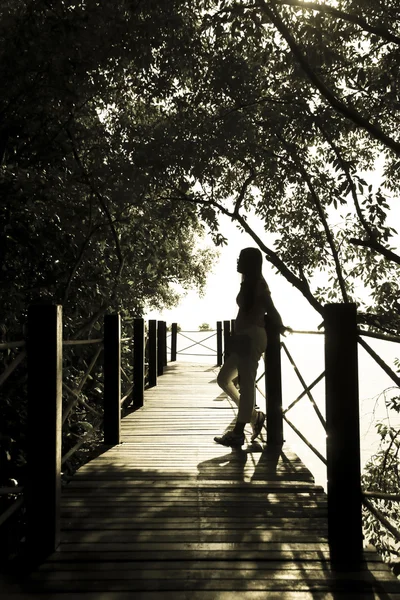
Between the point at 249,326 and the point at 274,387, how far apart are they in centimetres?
73

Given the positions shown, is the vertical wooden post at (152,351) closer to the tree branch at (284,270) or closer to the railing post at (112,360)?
the tree branch at (284,270)

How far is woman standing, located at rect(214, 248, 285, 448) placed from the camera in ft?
19.2

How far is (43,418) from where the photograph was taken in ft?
10.8

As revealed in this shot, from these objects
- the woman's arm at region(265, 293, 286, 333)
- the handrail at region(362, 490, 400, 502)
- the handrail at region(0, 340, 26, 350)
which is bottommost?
the handrail at region(362, 490, 400, 502)

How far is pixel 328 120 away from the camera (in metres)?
9.33

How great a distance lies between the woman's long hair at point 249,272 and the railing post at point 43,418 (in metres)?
2.80

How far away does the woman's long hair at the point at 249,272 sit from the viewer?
19.2 feet

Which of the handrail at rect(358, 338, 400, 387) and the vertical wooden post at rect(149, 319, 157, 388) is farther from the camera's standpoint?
the vertical wooden post at rect(149, 319, 157, 388)

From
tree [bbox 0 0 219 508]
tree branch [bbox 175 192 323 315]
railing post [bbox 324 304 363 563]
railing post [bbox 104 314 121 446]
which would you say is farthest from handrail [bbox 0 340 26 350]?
tree branch [bbox 175 192 323 315]

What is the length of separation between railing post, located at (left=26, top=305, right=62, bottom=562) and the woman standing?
282cm

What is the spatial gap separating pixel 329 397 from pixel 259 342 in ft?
8.40

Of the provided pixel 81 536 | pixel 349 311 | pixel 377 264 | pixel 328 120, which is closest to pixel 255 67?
pixel 328 120

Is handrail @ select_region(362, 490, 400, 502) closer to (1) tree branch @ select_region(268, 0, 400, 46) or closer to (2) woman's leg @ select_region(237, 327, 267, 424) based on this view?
(2) woman's leg @ select_region(237, 327, 267, 424)

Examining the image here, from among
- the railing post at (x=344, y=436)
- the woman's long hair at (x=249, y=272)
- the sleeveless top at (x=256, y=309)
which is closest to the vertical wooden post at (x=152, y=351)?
the sleeveless top at (x=256, y=309)
